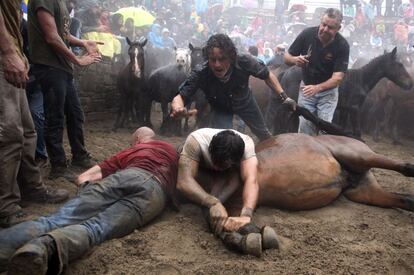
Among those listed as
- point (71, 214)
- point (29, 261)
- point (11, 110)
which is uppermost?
point (11, 110)

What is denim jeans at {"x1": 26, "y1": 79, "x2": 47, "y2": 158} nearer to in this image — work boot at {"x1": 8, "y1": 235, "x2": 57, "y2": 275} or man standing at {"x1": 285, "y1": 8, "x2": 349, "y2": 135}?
work boot at {"x1": 8, "y1": 235, "x2": 57, "y2": 275}

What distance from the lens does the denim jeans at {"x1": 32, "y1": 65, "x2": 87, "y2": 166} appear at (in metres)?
4.54

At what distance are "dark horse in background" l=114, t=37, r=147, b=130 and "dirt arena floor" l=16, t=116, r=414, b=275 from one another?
504cm

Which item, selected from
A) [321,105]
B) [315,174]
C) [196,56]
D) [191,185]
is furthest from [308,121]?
[196,56]

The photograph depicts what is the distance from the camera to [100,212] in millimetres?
3236

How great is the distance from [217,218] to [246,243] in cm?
38

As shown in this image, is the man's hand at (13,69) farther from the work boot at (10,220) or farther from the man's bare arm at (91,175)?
the work boot at (10,220)

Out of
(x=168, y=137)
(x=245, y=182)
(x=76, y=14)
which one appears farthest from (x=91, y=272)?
(x=76, y=14)

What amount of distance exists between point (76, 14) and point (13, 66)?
8.09 meters

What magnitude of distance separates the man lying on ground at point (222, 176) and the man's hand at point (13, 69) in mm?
1447

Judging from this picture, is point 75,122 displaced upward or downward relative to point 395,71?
downward

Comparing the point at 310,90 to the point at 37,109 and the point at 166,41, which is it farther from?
the point at 166,41

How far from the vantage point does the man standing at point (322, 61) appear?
17.7 feet

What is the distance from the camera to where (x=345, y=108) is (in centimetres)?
808
